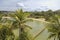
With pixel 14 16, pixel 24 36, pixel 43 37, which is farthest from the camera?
pixel 43 37

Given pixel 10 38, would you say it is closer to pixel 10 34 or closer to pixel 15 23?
pixel 10 34

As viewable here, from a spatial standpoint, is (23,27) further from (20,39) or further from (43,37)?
(43,37)

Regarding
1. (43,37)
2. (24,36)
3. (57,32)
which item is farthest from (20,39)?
(43,37)

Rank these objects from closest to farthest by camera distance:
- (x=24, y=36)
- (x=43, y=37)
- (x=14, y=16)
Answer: (x=24, y=36) → (x=14, y=16) → (x=43, y=37)

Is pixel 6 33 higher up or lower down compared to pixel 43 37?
higher up

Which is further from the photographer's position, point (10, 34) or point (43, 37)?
point (43, 37)

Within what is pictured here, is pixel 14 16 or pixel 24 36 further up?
pixel 14 16

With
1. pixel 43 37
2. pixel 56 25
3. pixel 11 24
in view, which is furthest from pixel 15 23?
pixel 43 37

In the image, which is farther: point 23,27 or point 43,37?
point 43,37

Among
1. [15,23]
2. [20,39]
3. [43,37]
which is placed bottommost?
[43,37]
